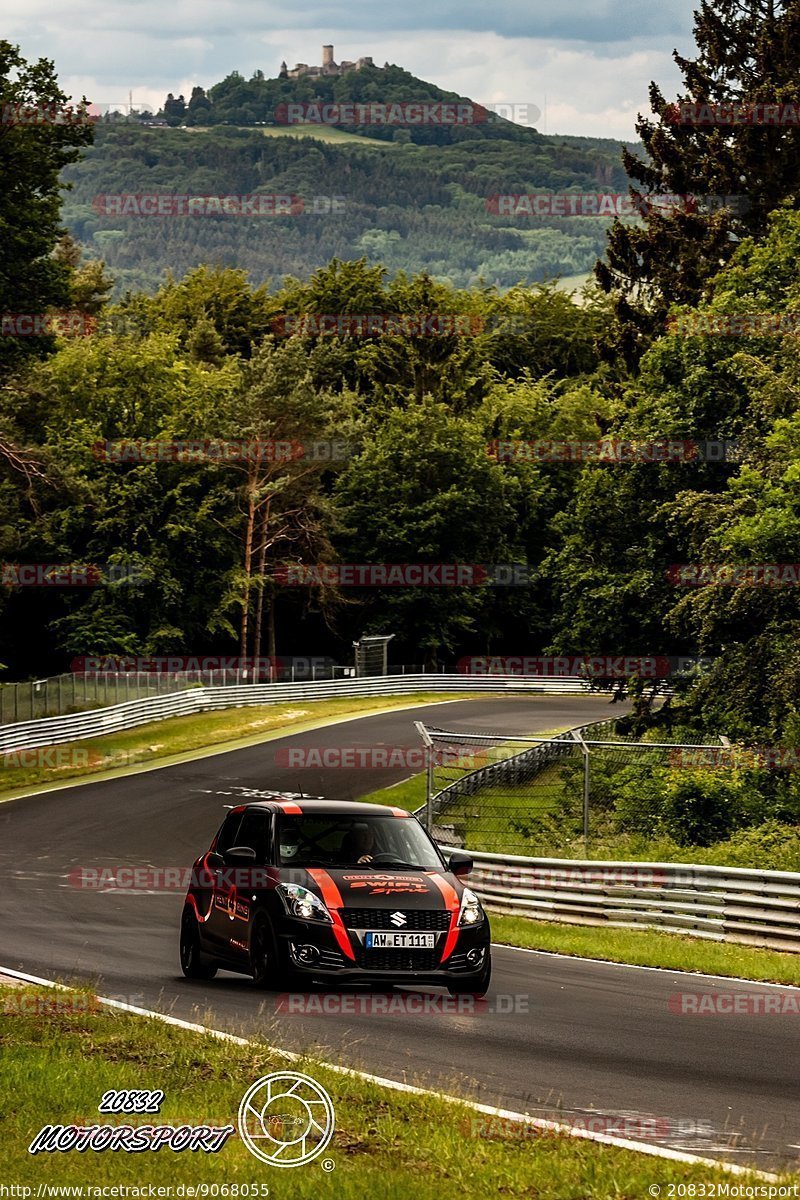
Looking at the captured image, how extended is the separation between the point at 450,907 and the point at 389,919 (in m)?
0.54

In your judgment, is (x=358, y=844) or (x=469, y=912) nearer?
(x=469, y=912)

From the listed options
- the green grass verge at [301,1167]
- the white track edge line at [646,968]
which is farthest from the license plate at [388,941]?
the white track edge line at [646,968]

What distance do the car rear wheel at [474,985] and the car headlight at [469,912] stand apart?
0.44 meters

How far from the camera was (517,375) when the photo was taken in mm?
112875

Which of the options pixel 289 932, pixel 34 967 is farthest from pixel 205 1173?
pixel 34 967

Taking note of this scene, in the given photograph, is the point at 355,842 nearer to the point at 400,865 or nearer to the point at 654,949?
the point at 400,865

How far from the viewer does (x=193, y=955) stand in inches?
599

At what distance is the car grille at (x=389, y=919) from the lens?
13078 mm

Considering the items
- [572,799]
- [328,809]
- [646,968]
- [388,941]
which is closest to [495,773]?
[572,799]

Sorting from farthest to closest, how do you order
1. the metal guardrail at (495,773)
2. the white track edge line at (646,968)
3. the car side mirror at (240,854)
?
the metal guardrail at (495,773), the white track edge line at (646,968), the car side mirror at (240,854)

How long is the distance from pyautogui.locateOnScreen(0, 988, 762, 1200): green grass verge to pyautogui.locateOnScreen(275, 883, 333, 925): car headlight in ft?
8.82

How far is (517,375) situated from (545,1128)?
10634 centimetres

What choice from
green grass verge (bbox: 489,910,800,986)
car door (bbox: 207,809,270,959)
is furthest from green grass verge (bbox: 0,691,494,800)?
car door (bbox: 207,809,270,959)

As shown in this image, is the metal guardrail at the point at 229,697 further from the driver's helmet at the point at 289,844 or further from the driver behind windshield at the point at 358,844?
the driver's helmet at the point at 289,844
